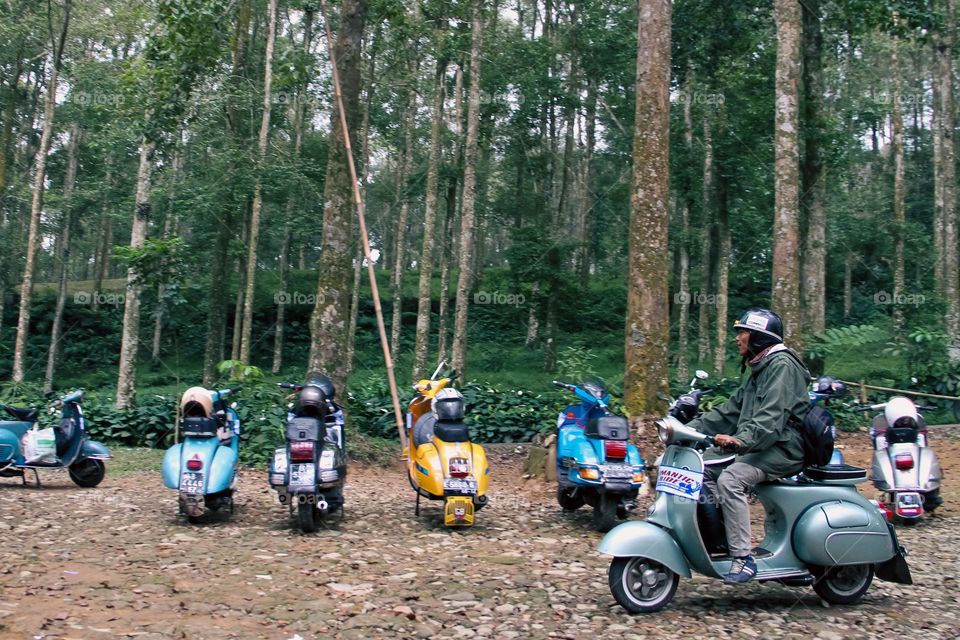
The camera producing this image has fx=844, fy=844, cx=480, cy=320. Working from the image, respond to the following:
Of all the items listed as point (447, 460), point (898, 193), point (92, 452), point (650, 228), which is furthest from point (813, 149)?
point (92, 452)

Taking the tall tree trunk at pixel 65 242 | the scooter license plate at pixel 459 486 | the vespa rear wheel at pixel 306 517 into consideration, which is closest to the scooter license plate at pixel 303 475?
the vespa rear wheel at pixel 306 517

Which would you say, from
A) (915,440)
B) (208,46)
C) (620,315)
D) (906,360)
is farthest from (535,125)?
(915,440)

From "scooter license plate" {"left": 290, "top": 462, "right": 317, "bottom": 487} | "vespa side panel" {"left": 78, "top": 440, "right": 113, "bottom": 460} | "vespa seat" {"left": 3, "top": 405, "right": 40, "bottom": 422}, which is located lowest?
"vespa side panel" {"left": 78, "top": 440, "right": 113, "bottom": 460}

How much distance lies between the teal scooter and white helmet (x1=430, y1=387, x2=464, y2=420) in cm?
267

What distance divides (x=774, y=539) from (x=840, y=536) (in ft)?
1.20

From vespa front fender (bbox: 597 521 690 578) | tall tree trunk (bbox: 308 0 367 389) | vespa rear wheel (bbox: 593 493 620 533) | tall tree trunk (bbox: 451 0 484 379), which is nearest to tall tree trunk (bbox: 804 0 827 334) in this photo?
tall tree trunk (bbox: 451 0 484 379)

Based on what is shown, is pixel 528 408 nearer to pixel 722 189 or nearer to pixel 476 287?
pixel 722 189

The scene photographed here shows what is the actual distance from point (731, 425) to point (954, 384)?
1208 cm

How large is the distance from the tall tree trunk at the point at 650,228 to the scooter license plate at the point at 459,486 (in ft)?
8.61

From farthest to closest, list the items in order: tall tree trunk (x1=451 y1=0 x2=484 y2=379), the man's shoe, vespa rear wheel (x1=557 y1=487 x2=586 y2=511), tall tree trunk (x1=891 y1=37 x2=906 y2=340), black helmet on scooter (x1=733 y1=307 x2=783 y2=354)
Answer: tall tree trunk (x1=891 y1=37 x2=906 y2=340), tall tree trunk (x1=451 y1=0 x2=484 y2=379), vespa rear wheel (x1=557 y1=487 x2=586 y2=511), black helmet on scooter (x1=733 y1=307 x2=783 y2=354), the man's shoe

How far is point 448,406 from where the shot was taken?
7.35m

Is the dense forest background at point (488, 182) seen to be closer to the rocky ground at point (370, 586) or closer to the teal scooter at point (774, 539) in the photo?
the rocky ground at point (370, 586)

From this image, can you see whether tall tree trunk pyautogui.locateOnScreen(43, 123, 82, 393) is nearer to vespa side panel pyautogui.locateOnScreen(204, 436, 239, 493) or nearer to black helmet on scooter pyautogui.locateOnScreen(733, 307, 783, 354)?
vespa side panel pyautogui.locateOnScreen(204, 436, 239, 493)

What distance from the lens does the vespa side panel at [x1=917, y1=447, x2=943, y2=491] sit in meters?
7.87
